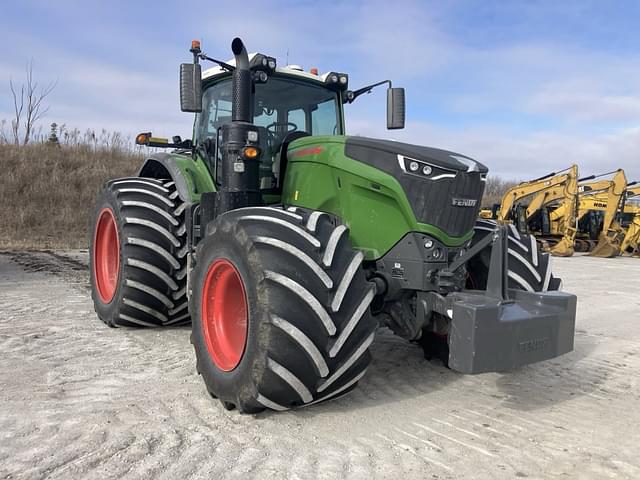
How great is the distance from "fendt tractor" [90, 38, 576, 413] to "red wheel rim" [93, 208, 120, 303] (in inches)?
27.9

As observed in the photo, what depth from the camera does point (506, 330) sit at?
3.05 m

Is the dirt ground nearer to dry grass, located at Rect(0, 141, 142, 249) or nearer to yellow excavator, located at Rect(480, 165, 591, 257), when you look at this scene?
dry grass, located at Rect(0, 141, 142, 249)

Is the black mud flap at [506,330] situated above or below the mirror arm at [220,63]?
below

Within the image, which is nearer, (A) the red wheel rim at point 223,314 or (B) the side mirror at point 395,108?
(A) the red wheel rim at point 223,314

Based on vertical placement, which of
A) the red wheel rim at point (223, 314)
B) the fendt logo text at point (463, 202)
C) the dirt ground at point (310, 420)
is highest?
the fendt logo text at point (463, 202)

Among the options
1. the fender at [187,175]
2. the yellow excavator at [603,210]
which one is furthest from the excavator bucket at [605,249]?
the fender at [187,175]

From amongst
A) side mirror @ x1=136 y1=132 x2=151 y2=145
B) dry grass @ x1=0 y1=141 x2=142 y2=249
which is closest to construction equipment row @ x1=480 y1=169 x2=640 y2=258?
dry grass @ x1=0 y1=141 x2=142 y2=249

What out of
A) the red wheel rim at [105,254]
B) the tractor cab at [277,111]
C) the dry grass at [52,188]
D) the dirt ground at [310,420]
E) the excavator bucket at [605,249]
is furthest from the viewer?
the excavator bucket at [605,249]

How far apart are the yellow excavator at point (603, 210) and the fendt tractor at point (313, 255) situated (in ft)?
49.9

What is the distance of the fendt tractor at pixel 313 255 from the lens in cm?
305

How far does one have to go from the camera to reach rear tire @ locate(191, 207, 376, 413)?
3.01 m

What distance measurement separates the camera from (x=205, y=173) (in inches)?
203

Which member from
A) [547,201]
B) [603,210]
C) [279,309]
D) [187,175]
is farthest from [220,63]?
[603,210]

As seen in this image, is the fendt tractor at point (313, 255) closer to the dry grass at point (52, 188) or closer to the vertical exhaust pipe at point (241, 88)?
the vertical exhaust pipe at point (241, 88)
